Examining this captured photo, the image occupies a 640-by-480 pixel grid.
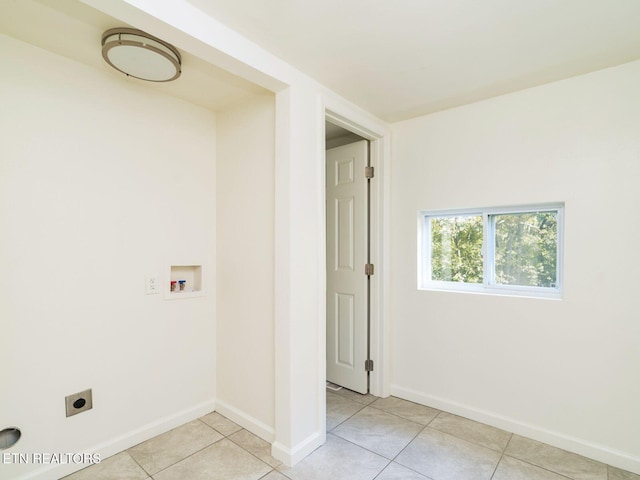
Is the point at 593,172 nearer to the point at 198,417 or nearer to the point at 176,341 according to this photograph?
the point at 176,341

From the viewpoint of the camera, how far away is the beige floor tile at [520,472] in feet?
5.66

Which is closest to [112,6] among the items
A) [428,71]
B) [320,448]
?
[428,71]

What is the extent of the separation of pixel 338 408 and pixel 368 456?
612 mm

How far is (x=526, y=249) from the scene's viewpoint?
223cm

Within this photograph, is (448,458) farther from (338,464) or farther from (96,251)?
(96,251)

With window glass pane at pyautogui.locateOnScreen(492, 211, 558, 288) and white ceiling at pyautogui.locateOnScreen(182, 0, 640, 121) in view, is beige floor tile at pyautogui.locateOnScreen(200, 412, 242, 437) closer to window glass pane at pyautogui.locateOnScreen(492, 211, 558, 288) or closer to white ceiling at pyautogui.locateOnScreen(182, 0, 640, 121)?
window glass pane at pyautogui.locateOnScreen(492, 211, 558, 288)

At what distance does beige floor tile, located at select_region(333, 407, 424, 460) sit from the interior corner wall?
0.54 m

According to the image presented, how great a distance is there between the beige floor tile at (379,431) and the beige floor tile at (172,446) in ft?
2.82

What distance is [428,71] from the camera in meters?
1.91

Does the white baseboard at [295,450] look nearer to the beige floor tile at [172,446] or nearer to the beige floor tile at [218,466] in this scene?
the beige floor tile at [218,466]

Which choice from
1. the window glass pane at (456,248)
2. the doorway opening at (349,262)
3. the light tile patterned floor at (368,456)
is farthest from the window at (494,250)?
the light tile patterned floor at (368,456)

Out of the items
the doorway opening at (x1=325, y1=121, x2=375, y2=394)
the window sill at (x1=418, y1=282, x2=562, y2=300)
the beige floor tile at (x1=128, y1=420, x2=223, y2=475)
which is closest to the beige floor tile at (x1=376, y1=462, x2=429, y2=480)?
the doorway opening at (x1=325, y1=121, x2=375, y2=394)

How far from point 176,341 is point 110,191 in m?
1.06

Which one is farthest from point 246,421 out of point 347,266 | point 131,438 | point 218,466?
point 347,266
